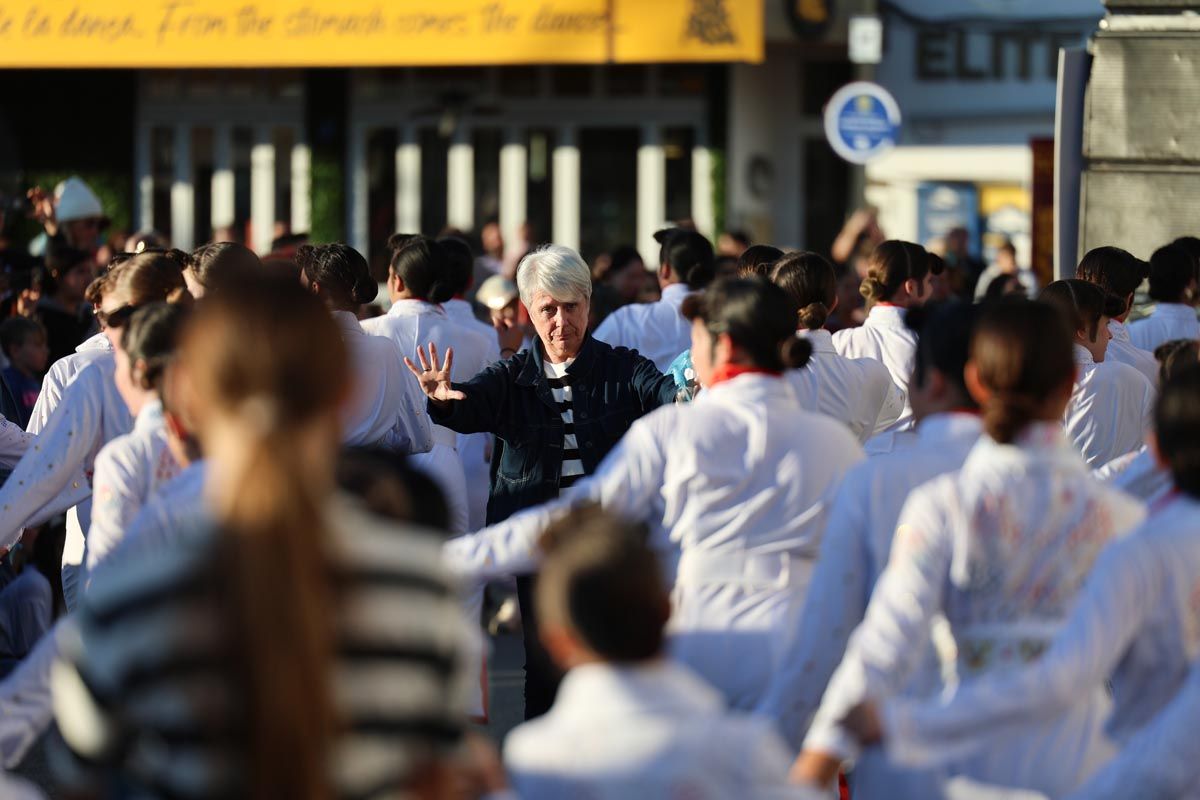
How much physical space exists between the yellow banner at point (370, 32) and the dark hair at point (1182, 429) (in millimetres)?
16234

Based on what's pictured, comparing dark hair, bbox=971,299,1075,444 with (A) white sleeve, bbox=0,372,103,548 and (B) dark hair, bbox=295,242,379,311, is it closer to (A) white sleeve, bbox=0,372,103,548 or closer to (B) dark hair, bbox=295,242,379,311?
(A) white sleeve, bbox=0,372,103,548

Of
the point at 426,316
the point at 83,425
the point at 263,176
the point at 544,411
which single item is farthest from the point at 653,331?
the point at 263,176

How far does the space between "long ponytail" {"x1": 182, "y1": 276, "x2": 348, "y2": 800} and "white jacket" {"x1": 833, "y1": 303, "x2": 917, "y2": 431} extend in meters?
5.48

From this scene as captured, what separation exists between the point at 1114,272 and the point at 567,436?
258 centimetres

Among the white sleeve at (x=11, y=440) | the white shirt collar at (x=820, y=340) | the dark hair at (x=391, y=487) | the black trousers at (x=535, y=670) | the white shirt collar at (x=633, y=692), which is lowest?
the black trousers at (x=535, y=670)

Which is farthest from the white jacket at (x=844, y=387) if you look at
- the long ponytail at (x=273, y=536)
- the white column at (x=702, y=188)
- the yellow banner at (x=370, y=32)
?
the white column at (x=702, y=188)

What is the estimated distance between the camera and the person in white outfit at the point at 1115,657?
11.5 feet

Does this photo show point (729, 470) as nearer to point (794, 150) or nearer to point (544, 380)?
point (544, 380)

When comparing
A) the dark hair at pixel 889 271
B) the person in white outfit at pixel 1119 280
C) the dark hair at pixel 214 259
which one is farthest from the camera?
the dark hair at pixel 889 271

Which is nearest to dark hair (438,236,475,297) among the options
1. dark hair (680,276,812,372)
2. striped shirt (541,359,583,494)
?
striped shirt (541,359,583,494)

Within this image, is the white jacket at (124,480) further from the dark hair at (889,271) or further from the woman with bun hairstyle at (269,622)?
the dark hair at (889,271)

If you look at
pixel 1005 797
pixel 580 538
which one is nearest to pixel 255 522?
pixel 580 538

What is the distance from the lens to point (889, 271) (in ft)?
26.7

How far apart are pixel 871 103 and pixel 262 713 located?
1400 centimetres
